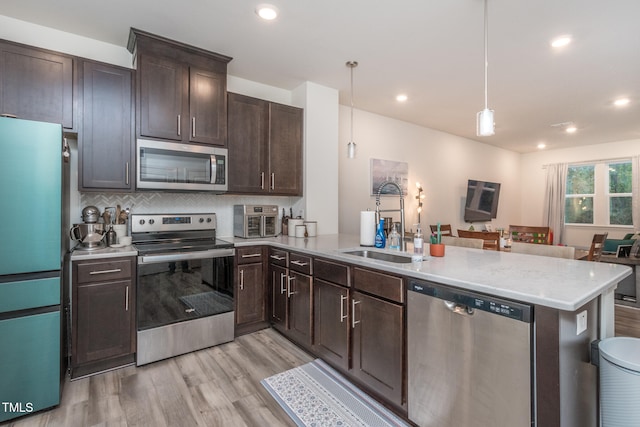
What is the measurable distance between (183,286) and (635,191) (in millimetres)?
8255

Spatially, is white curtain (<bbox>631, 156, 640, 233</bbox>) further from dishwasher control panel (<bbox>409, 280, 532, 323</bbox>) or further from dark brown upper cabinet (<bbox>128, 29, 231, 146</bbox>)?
dark brown upper cabinet (<bbox>128, 29, 231, 146</bbox>)

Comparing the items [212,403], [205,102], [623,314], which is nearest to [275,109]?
[205,102]

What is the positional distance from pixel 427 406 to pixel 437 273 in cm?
70

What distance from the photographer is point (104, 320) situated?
7.27 ft

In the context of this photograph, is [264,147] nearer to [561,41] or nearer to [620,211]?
[561,41]

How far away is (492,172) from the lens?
685 centimetres

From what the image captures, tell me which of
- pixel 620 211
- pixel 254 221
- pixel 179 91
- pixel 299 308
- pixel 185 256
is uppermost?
pixel 179 91

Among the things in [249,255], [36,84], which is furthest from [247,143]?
[36,84]

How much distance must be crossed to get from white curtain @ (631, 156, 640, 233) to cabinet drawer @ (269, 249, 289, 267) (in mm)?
7290

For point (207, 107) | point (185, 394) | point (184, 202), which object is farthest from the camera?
point (184, 202)

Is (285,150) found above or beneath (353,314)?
above

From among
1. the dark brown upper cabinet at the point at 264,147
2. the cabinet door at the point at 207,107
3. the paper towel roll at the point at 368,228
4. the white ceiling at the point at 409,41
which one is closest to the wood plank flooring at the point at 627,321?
the white ceiling at the point at 409,41

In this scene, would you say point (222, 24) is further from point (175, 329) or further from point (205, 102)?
point (175, 329)

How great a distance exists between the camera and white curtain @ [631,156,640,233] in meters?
6.03
